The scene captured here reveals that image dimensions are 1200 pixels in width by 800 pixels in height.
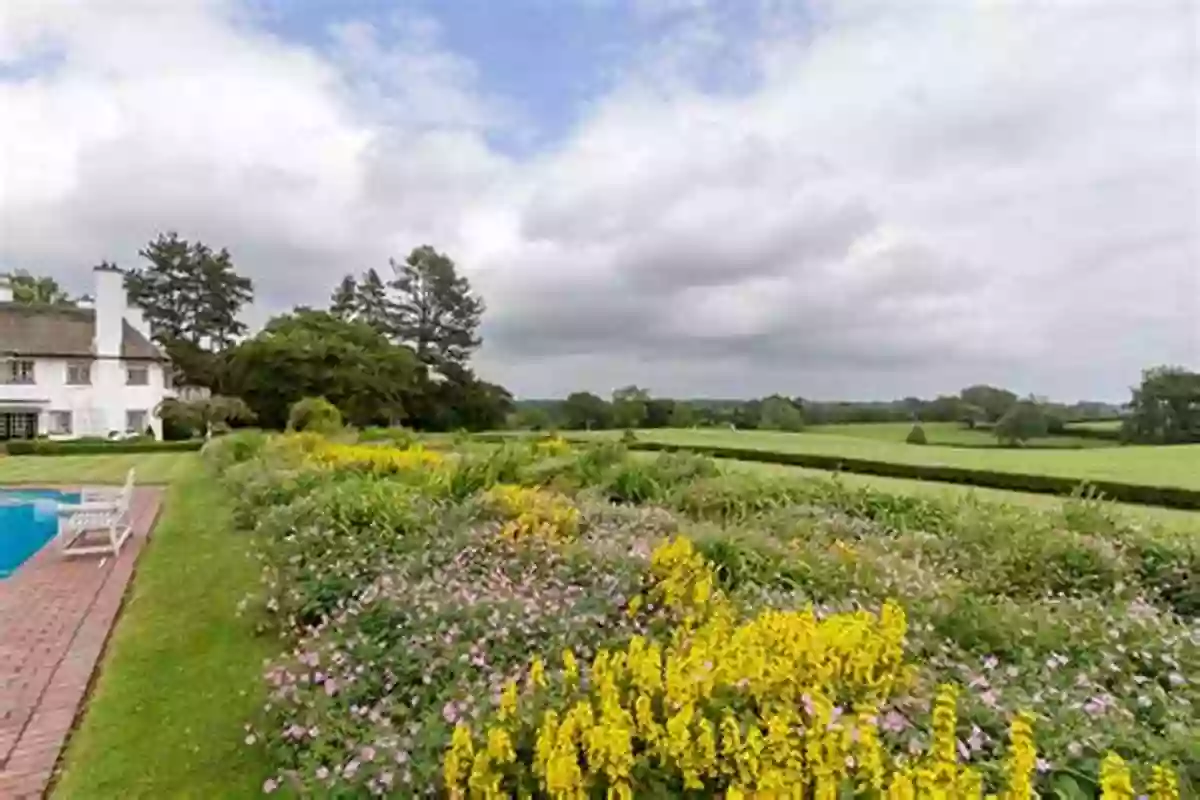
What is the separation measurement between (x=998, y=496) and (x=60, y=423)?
34564 millimetres

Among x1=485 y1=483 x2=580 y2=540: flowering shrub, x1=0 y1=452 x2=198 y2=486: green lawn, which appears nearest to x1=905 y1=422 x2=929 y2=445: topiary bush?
x1=0 y1=452 x2=198 y2=486: green lawn

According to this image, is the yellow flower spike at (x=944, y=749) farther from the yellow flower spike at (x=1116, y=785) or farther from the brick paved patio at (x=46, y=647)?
the brick paved patio at (x=46, y=647)

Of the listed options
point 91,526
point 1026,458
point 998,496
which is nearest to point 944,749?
point 91,526

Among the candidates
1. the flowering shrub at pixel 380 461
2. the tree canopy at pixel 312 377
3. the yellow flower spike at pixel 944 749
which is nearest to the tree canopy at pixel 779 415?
the tree canopy at pixel 312 377

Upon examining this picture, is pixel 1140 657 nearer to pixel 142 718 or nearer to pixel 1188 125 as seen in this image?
pixel 142 718

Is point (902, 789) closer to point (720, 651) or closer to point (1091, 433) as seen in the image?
point (720, 651)

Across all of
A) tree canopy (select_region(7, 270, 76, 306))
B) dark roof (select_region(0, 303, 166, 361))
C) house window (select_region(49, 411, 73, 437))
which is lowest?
house window (select_region(49, 411, 73, 437))

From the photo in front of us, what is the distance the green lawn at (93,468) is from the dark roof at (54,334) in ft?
34.6

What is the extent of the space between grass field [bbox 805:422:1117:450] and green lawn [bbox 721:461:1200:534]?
1227 cm

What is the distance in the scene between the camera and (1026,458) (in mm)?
18969

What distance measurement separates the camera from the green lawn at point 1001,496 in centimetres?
904

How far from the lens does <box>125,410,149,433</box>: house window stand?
34078 mm

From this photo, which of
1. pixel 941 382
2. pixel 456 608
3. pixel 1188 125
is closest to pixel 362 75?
pixel 456 608

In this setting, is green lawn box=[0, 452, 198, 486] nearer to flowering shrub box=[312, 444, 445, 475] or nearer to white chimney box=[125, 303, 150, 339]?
flowering shrub box=[312, 444, 445, 475]
